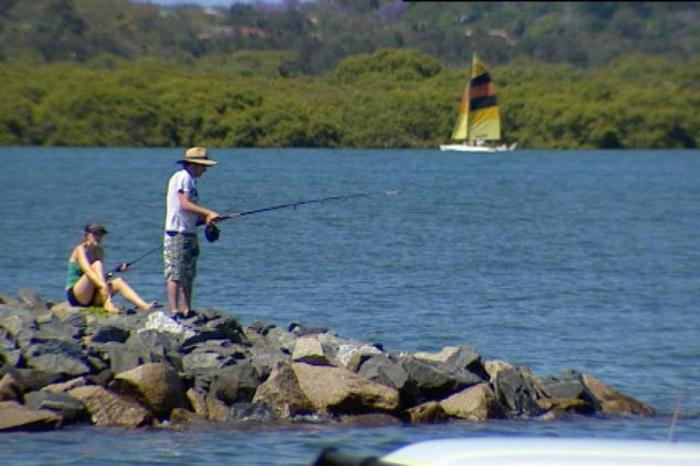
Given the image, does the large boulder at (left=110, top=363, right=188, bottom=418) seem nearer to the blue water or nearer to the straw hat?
the blue water

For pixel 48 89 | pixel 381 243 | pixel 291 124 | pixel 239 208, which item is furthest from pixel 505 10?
pixel 381 243

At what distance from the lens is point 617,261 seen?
2922 centimetres

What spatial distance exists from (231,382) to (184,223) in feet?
4.76

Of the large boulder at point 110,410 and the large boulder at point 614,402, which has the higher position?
the large boulder at point 110,410

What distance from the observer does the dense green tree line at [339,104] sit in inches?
2965

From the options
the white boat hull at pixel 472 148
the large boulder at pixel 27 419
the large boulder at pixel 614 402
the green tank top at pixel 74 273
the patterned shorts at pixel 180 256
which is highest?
the patterned shorts at pixel 180 256

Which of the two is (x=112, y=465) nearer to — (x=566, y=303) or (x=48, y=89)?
(x=566, y=303)

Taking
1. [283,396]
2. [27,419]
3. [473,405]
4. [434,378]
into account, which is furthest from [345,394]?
[27,419]

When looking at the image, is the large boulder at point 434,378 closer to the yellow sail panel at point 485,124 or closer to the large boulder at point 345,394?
the large boulder at point 345,394

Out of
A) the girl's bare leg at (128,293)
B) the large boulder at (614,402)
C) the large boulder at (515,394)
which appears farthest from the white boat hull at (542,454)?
the girl's bare leg at (128,293)

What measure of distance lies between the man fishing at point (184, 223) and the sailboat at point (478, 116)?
5606cm

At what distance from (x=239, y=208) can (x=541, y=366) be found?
24818mm

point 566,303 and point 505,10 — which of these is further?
point 505,10

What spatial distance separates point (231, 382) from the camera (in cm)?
1270
